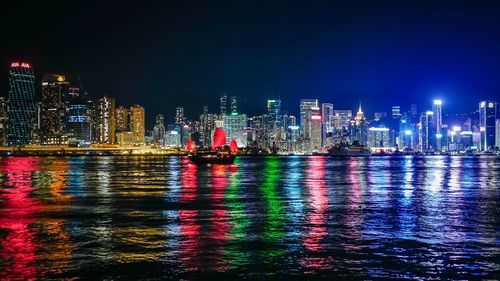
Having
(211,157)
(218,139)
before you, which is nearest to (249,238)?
(211,157)

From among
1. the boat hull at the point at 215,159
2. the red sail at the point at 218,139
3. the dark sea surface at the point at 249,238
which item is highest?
the red sail at the point at 218,139

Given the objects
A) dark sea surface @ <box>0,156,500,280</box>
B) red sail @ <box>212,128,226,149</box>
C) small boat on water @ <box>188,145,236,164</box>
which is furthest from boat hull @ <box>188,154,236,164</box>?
dark sea surface @ <box>0,156,500,280</box>

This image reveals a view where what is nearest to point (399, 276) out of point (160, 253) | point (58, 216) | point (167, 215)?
point (160, 253)

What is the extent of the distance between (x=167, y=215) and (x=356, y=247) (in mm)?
11814

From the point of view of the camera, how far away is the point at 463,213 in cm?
3109

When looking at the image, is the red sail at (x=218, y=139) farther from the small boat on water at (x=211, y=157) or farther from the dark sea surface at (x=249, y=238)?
the dark sea surface at (x=249, y=238)

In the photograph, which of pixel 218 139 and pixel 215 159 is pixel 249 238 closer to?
pixel 215 159

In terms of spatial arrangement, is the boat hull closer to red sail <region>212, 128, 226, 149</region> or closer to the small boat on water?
the small boat on water

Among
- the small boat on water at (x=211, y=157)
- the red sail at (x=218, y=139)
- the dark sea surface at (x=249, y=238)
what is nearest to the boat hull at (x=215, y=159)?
the small boat on water at (x=211, y=157)

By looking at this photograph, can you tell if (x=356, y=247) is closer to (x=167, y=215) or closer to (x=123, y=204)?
(x=167, y=215)

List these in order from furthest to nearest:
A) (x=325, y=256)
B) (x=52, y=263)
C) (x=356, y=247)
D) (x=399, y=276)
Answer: (x=356, y=247), (x=325, y=256), (x=52, y=263), (x=399, y=276)

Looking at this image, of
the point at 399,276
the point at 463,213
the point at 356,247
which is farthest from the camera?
the point at 463,213

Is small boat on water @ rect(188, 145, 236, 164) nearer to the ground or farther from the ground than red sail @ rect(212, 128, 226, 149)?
nearer to the ground

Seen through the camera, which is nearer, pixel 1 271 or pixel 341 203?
pixel 1 271
